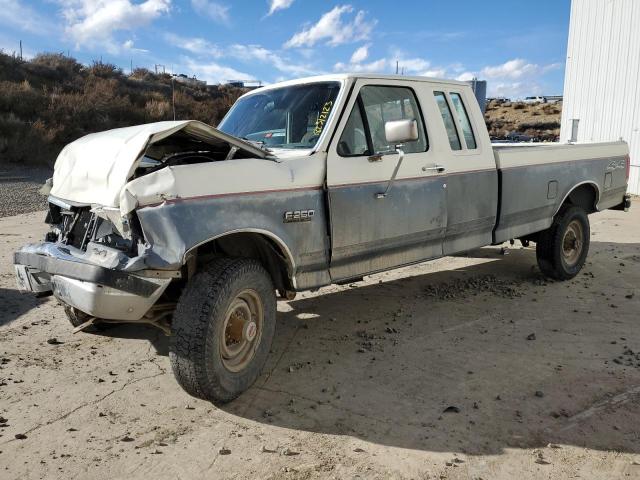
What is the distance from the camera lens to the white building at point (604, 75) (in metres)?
14.2

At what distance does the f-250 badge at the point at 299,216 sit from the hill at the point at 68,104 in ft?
52.4

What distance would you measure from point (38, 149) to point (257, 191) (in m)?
16.8

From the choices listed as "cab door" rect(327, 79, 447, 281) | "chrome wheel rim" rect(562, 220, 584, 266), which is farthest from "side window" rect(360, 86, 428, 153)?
"chrome wheel rim" rect(562, 220, 584, 266)

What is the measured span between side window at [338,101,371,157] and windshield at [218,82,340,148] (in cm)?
18

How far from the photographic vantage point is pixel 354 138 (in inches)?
168

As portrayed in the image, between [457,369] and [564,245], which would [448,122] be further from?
[564,245]

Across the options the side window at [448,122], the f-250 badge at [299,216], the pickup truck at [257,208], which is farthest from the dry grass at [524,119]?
the f-250 badge at [299,216]

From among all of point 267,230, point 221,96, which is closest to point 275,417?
point 267,230

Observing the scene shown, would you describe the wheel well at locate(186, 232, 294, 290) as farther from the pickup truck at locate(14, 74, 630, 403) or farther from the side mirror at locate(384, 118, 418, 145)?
the side mirror at locate(384, 118, 418, 145)

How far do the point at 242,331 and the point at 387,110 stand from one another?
7.36 feet

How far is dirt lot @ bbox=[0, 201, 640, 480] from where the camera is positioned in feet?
9.59

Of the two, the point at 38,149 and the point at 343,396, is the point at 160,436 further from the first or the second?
the point at 38,149

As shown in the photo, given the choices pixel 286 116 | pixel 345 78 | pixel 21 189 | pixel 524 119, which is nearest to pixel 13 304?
pixel 286 116

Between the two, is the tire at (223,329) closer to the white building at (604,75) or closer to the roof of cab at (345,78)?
the roof of cab at (345,78)
